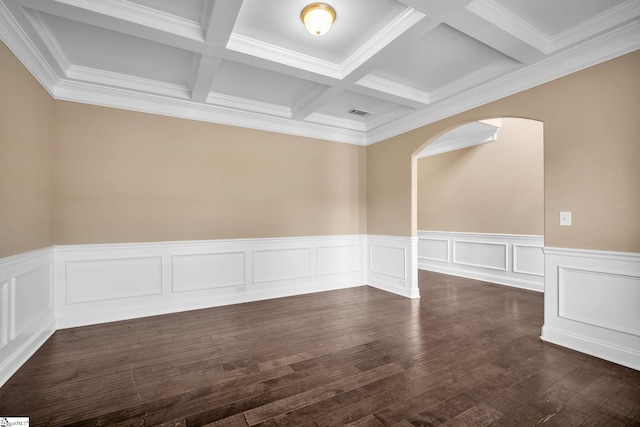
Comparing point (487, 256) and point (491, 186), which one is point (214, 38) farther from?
point (487, 256)

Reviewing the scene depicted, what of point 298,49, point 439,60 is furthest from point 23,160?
point 439,60

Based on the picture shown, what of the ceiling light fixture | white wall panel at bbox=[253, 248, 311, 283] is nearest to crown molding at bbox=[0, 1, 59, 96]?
the ceiling light fixture

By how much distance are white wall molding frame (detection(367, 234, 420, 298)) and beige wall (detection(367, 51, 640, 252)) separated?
Result: 76.7 inches

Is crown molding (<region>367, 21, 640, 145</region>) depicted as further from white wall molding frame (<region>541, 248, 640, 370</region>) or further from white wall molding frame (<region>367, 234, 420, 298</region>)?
white wall molding frame (<region>367, 234, 420, 298</region>)

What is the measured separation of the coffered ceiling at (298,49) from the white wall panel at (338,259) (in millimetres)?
2501

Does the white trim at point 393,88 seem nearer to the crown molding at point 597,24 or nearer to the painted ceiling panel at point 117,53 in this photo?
the crown molding at point 597,24

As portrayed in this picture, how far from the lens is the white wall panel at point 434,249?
6.73m

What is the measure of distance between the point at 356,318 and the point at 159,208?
2993 millimetres

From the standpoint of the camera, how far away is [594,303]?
281 cm

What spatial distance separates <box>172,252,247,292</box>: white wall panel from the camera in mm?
4133

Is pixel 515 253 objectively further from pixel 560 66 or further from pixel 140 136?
pixel 140 136

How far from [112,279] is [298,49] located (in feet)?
11.6

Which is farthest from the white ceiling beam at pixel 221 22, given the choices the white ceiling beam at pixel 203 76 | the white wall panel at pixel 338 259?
the white wall panel at pixel 338 259

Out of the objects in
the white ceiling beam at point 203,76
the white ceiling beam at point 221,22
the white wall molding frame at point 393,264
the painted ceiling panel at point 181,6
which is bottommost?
the white wall molding frame at point 393,264
